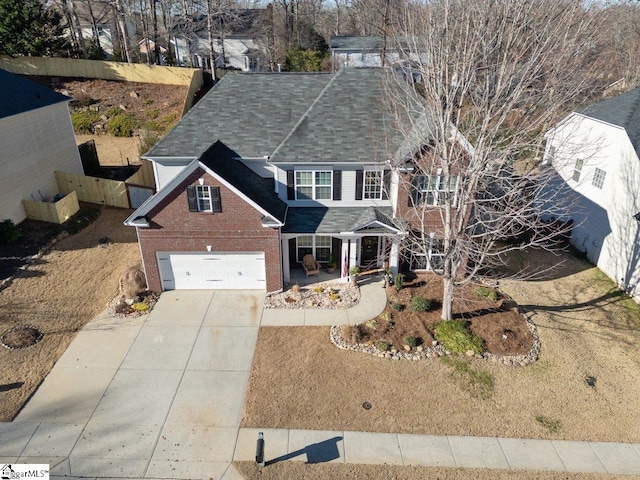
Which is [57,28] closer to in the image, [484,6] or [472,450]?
[484,6]

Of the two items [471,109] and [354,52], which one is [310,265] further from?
[354,52]

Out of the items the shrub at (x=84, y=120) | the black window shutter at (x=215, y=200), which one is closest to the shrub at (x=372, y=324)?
the black window shutter at (x=215, y=200)

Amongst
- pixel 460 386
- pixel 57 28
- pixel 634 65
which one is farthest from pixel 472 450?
pixel 57 28

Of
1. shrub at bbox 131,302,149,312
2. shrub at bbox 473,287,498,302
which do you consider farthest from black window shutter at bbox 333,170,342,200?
shrub at bbox 131,302,149,312

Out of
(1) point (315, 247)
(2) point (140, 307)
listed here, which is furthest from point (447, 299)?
(2) point (140, 307)

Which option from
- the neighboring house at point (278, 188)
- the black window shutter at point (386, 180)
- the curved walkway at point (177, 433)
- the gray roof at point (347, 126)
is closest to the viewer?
the curved walkway at point (177, 433)

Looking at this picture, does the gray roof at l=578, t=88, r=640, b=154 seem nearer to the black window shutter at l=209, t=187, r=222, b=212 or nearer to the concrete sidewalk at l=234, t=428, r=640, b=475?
the concrete sidewalk at l=234, t=428, r=640, b=475

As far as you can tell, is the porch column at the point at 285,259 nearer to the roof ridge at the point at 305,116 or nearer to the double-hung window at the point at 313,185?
the double-hung window at the point at 313,185
